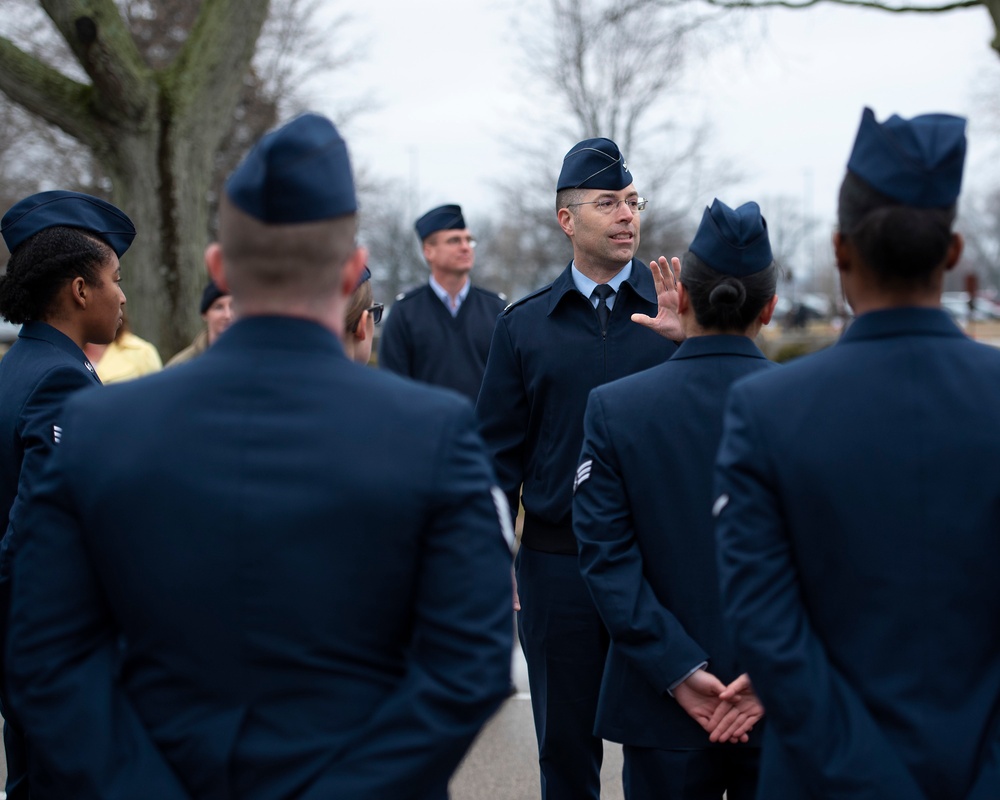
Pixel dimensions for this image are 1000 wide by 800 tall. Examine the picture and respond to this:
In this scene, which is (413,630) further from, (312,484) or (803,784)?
(803,784)

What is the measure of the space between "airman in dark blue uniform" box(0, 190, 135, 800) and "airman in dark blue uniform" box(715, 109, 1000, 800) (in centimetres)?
199

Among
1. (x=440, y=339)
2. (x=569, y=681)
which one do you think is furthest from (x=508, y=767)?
(x=440, y=339)

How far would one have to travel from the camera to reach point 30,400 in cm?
312

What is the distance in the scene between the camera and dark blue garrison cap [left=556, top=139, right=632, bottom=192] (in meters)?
4.36

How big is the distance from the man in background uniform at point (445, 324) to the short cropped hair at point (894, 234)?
5.31 m

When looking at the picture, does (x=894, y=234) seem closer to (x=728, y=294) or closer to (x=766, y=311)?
(x=728, y=294)

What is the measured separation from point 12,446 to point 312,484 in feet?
5.60

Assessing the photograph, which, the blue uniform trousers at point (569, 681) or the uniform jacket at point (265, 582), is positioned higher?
the uniform jacket at point (265, 582)

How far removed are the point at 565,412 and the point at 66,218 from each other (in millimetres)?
1700

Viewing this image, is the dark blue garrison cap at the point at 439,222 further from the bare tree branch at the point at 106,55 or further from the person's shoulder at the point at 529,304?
the bare tree branch at the point at 106,55

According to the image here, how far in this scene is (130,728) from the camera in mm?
1950

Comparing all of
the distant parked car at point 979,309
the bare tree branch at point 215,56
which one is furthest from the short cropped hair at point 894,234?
the distant parked car at point 979,309

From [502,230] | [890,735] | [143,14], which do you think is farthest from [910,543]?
[502,230]

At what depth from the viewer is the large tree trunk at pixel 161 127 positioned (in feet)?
33.3
